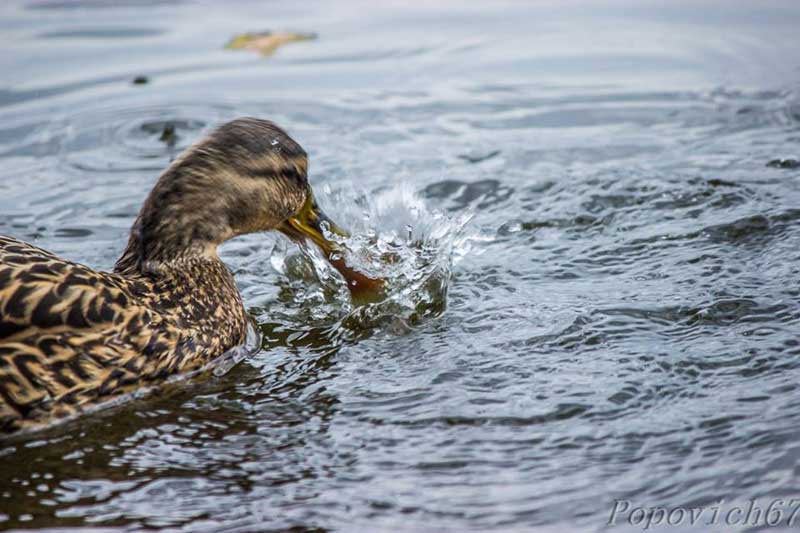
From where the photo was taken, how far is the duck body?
4934 mm

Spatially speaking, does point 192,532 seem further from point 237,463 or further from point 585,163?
point 585,163

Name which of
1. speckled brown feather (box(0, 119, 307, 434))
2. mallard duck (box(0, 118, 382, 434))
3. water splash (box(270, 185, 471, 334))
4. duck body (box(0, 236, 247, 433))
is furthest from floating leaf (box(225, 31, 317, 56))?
duck body (box(0, 236, 247, 433))

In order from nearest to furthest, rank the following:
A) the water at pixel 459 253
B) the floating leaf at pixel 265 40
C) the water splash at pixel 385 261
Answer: the water at pixel 459 253 < the water splash at pixel 385 261 < the floating leaf at pixel 265 40

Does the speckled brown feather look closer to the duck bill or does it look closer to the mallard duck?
the mallard duck

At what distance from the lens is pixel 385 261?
6.54 metres

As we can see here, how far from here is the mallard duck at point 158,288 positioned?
4.97 metres

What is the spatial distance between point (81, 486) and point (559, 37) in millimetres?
7574

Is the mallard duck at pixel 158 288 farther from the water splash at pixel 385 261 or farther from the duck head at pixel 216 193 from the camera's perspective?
the water splash at pixel 385 261

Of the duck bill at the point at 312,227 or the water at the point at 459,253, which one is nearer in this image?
the water at the point at 459,253

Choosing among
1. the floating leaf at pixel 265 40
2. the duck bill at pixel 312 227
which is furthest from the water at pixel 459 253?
the duck bill at pixel 312 227

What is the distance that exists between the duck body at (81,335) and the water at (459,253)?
Result: 0.16 m

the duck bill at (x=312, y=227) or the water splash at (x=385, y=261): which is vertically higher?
the duck bill at (x=312, y=227)

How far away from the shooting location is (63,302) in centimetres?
508

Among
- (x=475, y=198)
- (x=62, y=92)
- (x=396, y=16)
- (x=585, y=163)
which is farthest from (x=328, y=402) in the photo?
(x=396, y=16)
